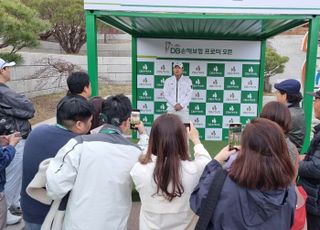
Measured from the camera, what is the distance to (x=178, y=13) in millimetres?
3969

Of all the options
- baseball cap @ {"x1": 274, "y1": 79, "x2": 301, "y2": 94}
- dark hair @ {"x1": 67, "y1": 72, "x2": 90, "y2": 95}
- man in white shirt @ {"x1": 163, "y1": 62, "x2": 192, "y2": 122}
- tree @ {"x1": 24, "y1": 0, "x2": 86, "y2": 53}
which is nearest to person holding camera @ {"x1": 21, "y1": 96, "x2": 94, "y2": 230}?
dark hair @ {"x1": 67, "y1": 72, "x2": 90, "y2": 95}

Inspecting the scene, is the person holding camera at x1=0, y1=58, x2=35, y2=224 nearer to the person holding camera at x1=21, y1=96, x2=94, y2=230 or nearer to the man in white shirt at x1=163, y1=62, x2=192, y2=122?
the person holding camera at x1=21, y1=96, x2=94, y2=230

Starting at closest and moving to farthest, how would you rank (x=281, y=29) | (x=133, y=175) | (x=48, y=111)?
1. (x=133, y=175)
2. (x=281, y=29)
3. (x=48, y=111)

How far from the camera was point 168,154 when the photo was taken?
175cm

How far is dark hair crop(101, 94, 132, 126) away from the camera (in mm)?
1940

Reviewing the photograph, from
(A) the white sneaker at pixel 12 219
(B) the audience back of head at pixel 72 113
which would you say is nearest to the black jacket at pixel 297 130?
(B) the audience back of head at pixel 72 113

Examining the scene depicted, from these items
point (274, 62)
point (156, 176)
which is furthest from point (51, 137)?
point (274, 62)

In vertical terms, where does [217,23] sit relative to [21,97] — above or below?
above

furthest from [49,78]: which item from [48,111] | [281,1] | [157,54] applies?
[281,1]

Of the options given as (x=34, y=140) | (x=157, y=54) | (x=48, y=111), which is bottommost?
(x=48, y=111)

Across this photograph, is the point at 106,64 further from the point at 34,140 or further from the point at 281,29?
the point at 34,140

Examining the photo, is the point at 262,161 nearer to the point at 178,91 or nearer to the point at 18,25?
the point at 178,91

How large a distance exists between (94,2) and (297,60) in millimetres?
15274

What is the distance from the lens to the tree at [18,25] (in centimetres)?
643
